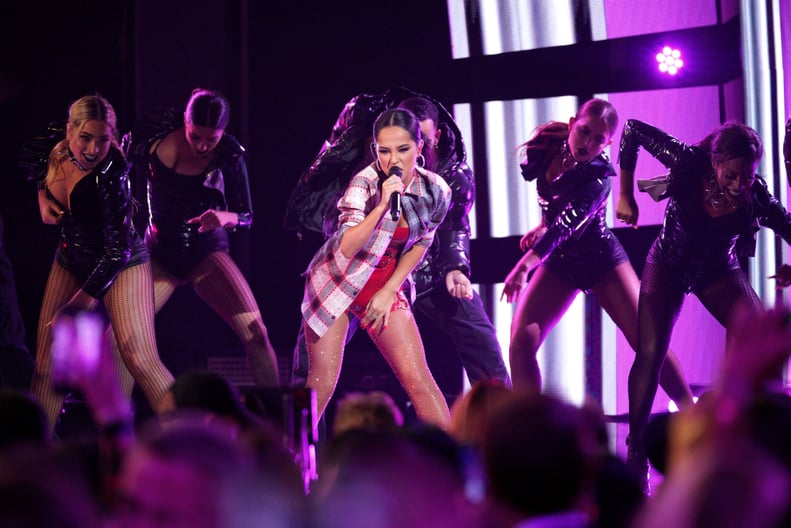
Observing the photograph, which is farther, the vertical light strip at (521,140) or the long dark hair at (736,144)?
the vertical light strip at (521,140)

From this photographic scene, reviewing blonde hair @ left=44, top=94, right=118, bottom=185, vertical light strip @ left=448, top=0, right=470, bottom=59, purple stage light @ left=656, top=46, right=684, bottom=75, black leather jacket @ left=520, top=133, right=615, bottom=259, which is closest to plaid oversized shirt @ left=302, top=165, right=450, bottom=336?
black leather jacket @ left=520, top=133, right=615, bottom=259

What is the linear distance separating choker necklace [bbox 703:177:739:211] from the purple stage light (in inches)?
38.3

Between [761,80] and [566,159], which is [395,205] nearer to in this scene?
[566,159]

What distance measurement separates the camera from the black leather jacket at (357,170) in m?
6.30

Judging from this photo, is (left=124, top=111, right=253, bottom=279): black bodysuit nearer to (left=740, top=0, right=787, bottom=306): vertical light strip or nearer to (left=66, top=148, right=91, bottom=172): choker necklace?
(left=66, top=148, right=91, bottom=172): choker necklace

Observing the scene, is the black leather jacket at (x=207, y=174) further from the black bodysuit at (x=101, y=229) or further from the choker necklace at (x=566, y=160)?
the choker necklace at (x=566, y=160)

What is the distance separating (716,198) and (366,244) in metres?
2.19

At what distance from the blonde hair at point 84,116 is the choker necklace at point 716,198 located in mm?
3492

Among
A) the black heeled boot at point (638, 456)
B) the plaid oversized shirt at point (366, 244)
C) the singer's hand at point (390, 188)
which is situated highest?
the singer's hand at point (390, 188)

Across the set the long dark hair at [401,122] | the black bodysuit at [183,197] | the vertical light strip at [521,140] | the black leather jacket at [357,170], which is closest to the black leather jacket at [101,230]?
the black bodysuit at [183,197]

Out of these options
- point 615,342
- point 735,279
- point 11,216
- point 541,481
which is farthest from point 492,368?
point 541,481

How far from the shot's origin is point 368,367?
23.7 ft

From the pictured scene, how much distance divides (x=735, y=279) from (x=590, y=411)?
158 inches

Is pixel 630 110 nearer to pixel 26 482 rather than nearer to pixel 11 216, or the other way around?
pixel 11 216
